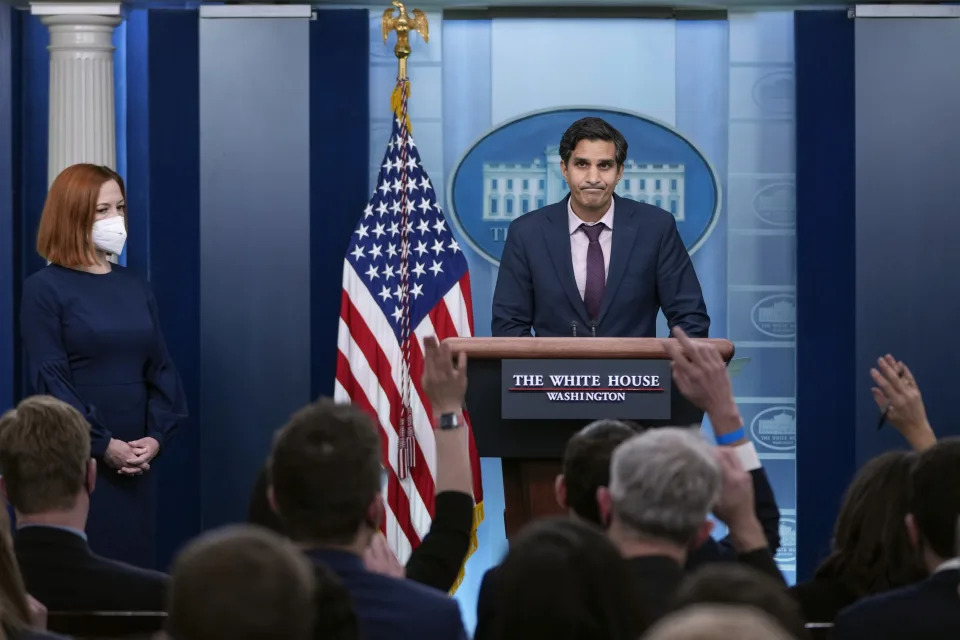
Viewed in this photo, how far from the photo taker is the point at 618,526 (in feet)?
8.32

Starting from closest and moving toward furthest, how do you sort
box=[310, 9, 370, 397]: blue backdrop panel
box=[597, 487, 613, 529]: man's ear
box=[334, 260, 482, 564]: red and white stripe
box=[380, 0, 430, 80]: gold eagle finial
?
box=[597, 487, 613, 529]: man's ear
box=[334, 260, 482, 564]: red and white stripe
box=[380, 0, 430, 80]: gold eagle finial
box=[310, 9, 370, 397]: blue backdrop panel

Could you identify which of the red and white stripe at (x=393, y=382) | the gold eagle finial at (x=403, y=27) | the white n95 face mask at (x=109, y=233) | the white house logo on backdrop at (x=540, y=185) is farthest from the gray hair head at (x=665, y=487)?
the white house logo on backdrop at (x=540, y=185)

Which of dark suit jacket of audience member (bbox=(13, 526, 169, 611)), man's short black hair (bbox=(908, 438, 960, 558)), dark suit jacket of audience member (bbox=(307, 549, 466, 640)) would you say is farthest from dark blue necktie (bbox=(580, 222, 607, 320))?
dark suit jacket of audience member (bbox=(307, 549, 466, 640))

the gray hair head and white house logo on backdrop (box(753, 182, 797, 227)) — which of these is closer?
the gray hair head

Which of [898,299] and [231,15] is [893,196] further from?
[231,15]

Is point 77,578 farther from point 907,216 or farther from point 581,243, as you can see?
point 907,216

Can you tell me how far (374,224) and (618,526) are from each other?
12.8 ft

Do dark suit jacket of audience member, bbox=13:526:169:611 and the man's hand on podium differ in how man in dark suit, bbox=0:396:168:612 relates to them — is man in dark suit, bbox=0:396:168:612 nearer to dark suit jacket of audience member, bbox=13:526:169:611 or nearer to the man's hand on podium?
dark suit jacket of audience member, bbox=13:526:169:611

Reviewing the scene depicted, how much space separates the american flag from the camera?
614cm

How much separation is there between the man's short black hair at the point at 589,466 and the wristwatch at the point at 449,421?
13.8 inches

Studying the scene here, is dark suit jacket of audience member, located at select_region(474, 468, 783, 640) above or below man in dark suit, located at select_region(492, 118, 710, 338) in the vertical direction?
below

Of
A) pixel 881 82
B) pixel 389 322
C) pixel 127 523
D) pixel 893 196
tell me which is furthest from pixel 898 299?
pixel 127 523

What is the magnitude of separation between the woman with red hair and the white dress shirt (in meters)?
1.50

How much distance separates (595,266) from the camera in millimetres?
5078
